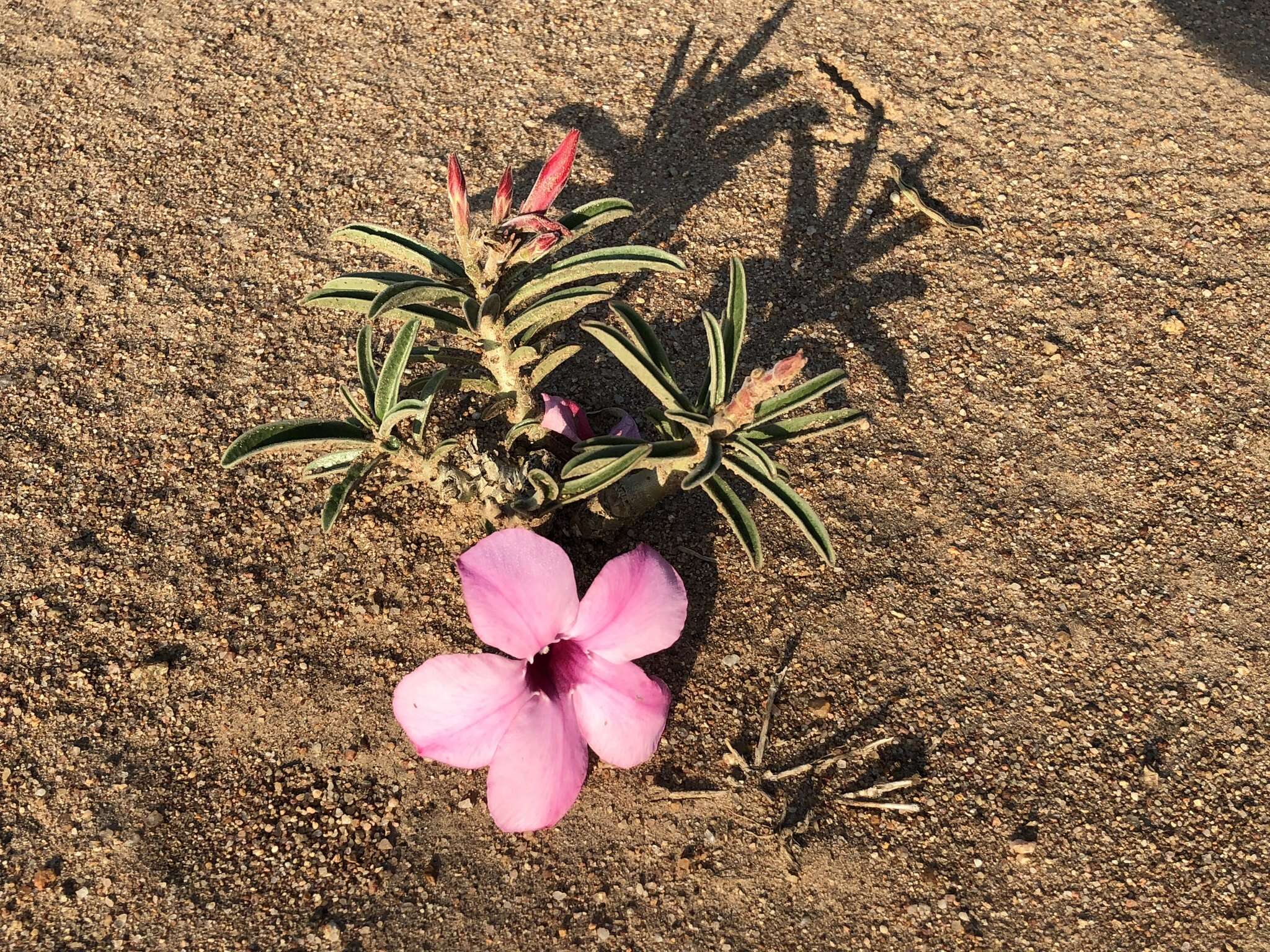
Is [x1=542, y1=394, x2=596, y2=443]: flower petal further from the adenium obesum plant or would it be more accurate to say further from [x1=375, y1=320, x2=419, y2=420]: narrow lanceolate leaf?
[x1=375, y1=320, x2=419, y2=420]: narrow lanceolate leaf

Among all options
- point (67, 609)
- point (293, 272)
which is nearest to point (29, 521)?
point (67, 609)

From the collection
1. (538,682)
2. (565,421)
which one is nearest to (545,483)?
(565,421)

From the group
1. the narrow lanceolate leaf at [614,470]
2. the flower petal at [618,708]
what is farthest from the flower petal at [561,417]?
the flower petal at [618,708]

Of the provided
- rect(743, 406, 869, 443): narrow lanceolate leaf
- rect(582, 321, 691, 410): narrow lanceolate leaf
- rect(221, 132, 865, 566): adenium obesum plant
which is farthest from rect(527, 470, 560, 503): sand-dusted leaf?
rect(743, 406, 869, 443): narrow lanceolate leaf

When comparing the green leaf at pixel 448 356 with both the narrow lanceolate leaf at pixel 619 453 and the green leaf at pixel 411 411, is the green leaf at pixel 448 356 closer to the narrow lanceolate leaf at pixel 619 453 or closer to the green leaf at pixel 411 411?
the green leaf at pixel 411 411

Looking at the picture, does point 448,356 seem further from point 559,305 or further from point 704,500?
point 704,500
